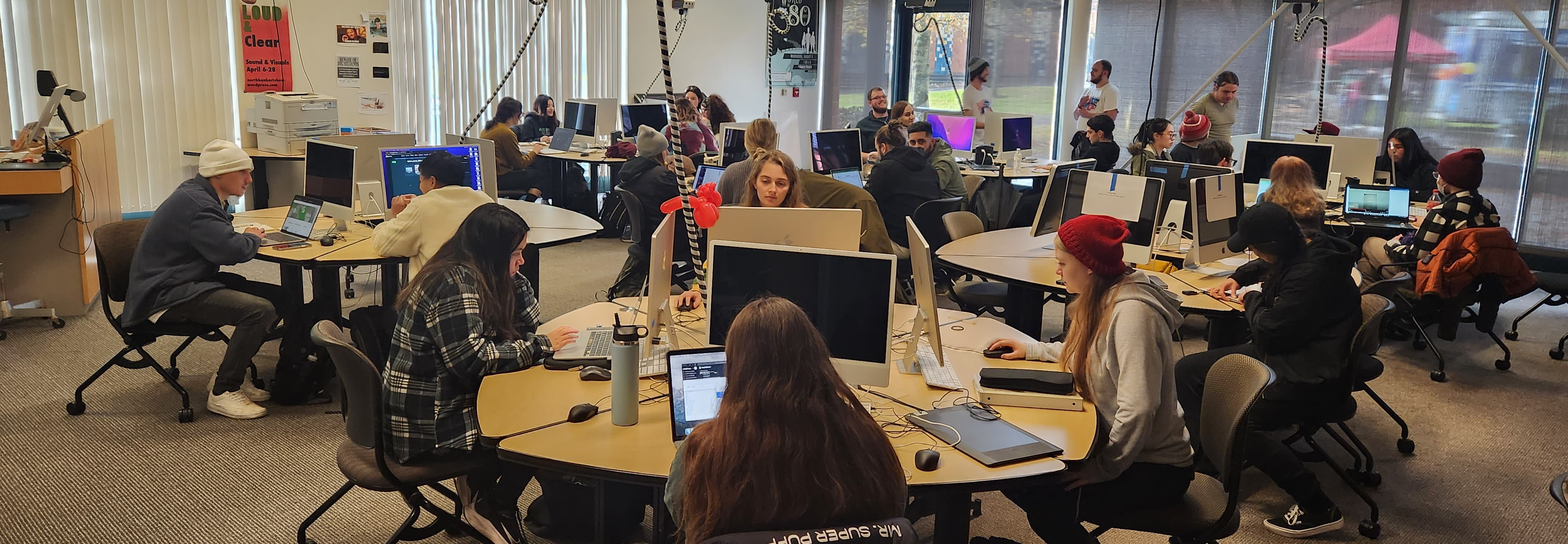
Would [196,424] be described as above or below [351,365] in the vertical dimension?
below

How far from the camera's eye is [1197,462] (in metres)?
3.57

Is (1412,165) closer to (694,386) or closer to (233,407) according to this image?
(694,386)

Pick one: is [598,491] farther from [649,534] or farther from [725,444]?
[725,444]

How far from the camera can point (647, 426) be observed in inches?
96.5

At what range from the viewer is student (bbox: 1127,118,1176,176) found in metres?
6.66

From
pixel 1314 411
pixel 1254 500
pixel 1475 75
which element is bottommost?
pixel 1254 500

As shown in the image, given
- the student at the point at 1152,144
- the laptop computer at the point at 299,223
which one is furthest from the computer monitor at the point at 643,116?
the laptop computer at the point at 299,223

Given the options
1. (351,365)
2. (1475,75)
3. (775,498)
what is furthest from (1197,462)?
(1475,75)

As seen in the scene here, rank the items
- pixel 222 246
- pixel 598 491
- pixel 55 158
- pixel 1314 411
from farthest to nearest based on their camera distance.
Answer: pixel 55 158 → pixel 222 246 → pixel 1314 411 → pixel 598 491

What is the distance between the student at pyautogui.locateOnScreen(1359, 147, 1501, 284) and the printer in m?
6.57

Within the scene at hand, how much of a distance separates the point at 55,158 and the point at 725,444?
17.6 ft

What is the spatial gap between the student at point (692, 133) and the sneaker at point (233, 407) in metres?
4.30

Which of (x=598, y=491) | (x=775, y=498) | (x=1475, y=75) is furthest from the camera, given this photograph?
(x=1475, y=75)

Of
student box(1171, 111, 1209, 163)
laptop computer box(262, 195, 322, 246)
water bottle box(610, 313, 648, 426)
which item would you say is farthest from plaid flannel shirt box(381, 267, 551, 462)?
student box(1171, 111, 1209, 163)
